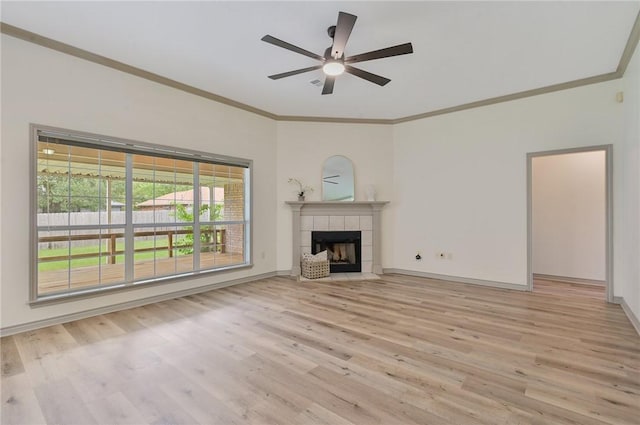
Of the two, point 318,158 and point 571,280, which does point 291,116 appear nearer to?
point 318,158

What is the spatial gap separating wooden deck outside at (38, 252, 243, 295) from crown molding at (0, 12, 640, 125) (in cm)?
238

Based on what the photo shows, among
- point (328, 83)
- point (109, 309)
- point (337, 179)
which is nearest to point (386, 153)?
point (337, 179)

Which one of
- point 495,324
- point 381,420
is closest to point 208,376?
point 381,420

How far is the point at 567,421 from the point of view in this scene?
1632 millimetres

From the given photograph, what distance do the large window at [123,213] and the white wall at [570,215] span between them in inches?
213

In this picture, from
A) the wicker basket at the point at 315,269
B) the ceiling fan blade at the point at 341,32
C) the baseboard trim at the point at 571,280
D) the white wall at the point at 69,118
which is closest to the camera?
the ceiling fan blade at the point at 341,32

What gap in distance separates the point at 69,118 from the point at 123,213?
1170 millimetres

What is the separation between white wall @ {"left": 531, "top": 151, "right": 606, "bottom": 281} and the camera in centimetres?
475

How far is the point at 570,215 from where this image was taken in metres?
4.97

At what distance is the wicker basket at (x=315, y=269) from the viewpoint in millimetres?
5086

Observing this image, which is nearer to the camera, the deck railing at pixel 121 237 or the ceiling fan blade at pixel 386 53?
the ceiling fan blade at pixel 386 53

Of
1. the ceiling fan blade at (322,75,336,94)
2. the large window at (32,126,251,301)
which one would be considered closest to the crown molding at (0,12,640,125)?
the large window at (32,126,251,301)

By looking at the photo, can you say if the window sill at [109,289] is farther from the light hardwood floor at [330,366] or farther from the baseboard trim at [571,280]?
the baseboard trim at [571,280]

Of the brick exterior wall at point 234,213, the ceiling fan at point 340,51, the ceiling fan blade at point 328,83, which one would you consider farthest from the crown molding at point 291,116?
the ceiling fan at point 340,51
